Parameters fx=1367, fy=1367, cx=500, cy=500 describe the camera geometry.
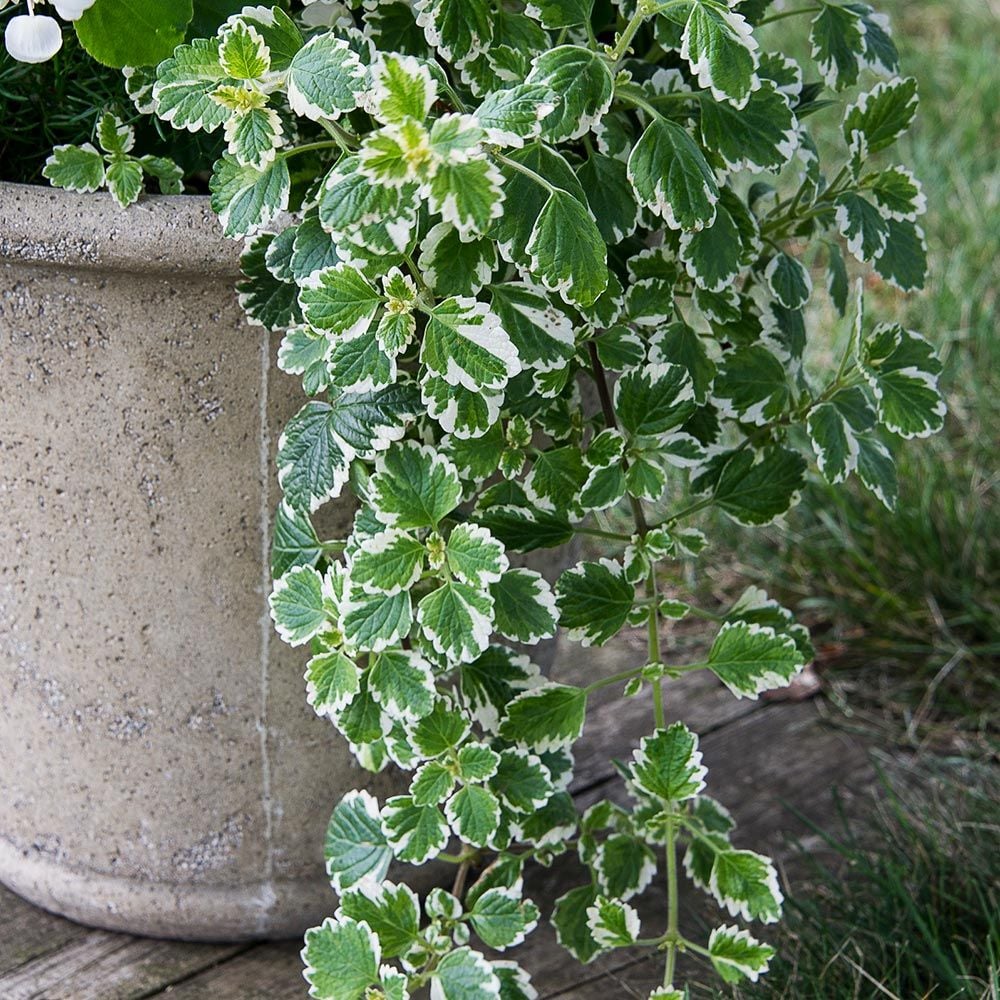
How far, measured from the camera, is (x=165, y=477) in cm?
115

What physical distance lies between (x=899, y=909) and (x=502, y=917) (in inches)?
Answer: 18.0

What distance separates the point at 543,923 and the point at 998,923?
451 millimetres

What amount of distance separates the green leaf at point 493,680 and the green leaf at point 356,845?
0.12 metres

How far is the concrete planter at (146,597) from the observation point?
3.58ft

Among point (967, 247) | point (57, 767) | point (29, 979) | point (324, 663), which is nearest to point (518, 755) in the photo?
point (324, 663)

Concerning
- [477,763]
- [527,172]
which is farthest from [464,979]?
[527,172]

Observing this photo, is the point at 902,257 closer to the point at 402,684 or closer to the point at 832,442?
the point at 832,442

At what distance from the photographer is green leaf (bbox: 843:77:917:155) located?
1.16 m

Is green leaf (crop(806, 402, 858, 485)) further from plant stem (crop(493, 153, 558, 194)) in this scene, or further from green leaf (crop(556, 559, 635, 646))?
plant stem (crop(493, 153, 558, 194))

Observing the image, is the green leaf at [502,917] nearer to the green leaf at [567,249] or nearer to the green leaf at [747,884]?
the green leaf at [747,884]

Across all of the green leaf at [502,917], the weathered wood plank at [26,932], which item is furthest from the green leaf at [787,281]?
the weathered wood plank at [26,932]

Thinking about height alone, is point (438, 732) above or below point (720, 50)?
below

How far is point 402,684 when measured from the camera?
1030 mm

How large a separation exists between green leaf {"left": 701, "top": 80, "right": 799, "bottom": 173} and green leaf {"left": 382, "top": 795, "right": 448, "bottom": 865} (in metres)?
0.56
